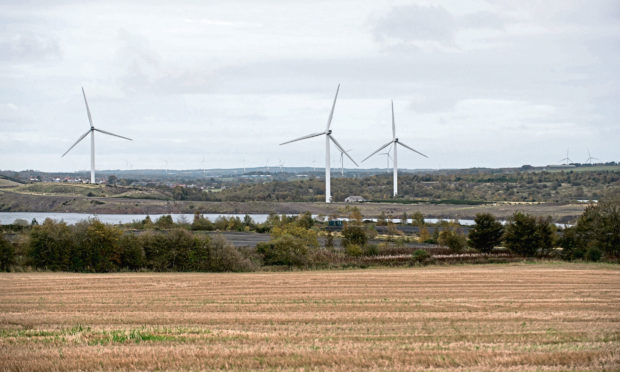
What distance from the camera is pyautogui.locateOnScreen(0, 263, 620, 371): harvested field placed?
54.2ft

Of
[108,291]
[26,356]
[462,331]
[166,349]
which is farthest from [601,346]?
[108,291]

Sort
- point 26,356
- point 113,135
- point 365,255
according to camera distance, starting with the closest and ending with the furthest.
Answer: point 26,356
point 365,255
point 113,135

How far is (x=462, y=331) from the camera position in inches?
866

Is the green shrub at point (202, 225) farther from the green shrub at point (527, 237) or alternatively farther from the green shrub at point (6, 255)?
the green shrub at point (527, 237)

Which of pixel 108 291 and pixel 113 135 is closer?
pixel 108 291

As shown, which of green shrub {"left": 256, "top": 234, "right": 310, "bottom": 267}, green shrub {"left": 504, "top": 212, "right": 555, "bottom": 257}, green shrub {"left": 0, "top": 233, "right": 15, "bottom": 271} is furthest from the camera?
green shrub {"left": 504, "top": 212, "right": 555, "bottom": 257}

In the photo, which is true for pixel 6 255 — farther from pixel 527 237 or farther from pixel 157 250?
pixel 527 237

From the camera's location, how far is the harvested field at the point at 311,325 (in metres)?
16.5

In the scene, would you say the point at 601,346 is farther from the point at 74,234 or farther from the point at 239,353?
the point at 74,234

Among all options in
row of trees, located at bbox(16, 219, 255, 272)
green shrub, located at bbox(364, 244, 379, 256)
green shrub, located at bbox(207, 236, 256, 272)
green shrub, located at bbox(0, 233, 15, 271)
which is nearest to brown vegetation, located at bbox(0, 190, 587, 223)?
green shrub, located at bbox(364, 244, 379, 256)

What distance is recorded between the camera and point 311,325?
23469 mm

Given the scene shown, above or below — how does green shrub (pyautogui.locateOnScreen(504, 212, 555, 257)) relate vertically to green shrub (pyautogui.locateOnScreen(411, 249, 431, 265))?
above

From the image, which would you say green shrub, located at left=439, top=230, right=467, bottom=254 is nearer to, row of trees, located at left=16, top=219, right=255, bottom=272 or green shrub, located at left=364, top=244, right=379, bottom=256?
green shrub, located at left=364, top=244, right=379, bottom=256

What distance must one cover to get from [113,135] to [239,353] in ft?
477
